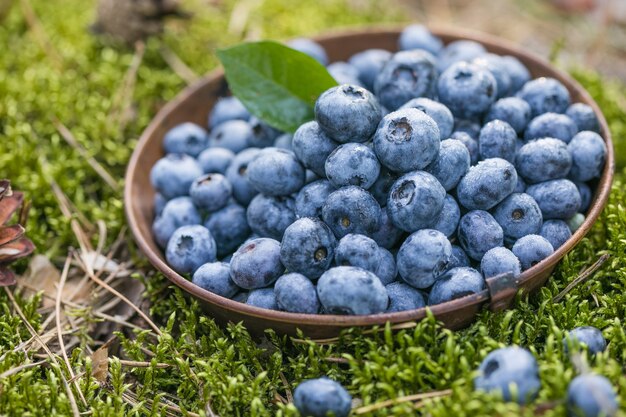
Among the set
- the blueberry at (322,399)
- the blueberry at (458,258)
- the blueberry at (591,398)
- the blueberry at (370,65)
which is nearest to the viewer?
the blueberry at (591,398)

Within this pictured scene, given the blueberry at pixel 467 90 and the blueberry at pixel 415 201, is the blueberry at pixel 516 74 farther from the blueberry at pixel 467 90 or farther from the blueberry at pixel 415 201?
the blueberry at pixel 415 201

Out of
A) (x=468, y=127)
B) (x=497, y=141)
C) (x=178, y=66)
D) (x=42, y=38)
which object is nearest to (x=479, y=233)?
(x=497, y=141)

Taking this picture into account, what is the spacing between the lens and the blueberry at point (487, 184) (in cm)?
157

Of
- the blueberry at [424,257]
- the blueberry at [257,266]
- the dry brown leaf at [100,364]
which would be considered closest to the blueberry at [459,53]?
the blueberry at [424,257]

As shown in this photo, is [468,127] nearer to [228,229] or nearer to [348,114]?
[348,114]

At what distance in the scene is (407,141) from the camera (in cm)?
151

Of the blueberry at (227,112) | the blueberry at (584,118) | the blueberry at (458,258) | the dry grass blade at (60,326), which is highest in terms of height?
the blueberry at (584,118)

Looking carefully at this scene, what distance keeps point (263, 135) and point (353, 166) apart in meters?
0.58

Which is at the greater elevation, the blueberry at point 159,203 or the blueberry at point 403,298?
the blueberry at point 403,298

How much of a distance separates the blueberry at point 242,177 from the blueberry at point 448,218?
1.87ft

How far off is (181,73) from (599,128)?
1.68 meters

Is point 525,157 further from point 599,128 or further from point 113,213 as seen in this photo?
point 113,213

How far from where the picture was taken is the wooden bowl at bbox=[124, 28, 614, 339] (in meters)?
1.42

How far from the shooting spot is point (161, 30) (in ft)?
9.18
